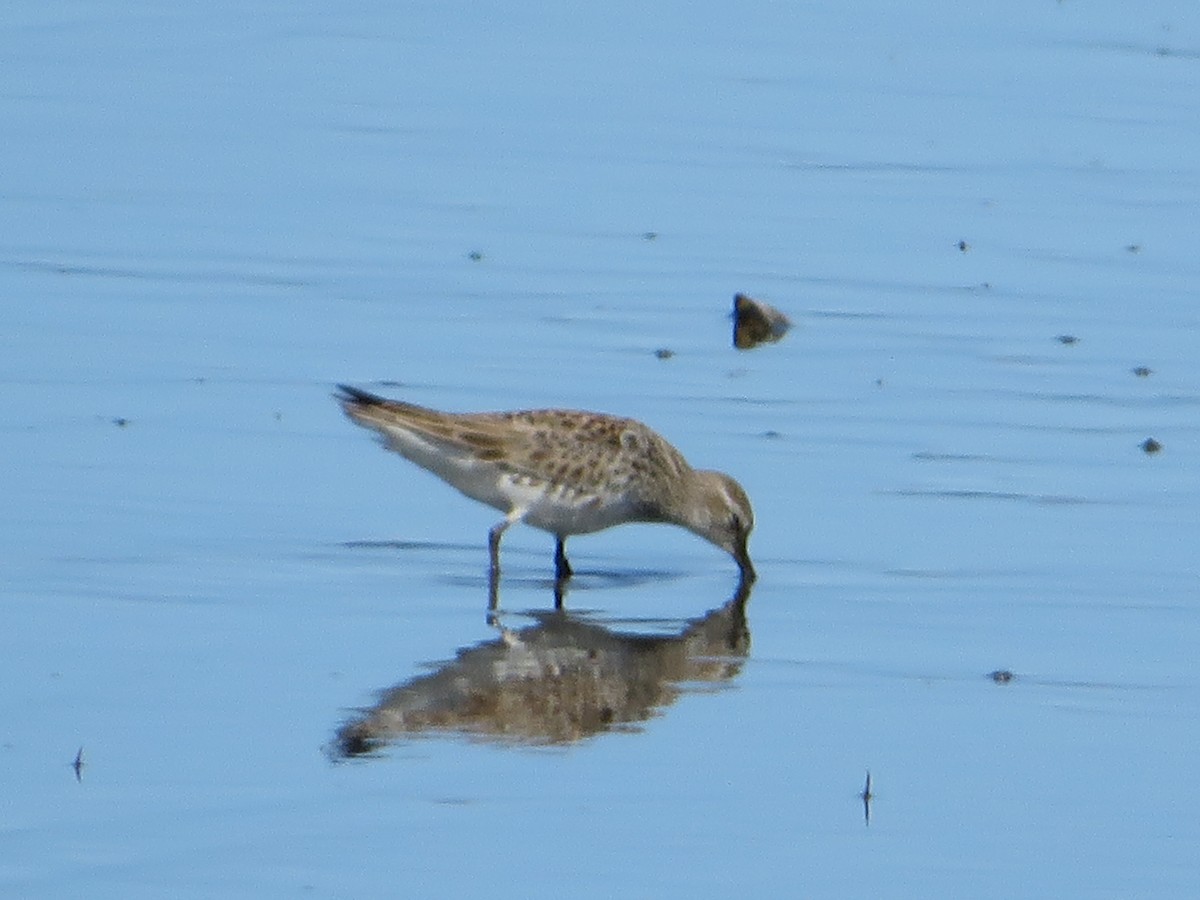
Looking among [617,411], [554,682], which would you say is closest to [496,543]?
[554,682]

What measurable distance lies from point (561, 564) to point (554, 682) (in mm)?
1881

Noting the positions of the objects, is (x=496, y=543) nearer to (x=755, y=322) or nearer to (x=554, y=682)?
(x=554, y=682)

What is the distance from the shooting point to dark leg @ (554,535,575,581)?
36.3ft

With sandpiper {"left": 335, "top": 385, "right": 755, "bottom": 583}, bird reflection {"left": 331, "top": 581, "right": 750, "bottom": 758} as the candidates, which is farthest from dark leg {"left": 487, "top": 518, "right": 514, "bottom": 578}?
bird reflection {"left": 331, "top": 581, "right": 750, "bottom": 758}

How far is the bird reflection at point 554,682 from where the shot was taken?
28.6 ft

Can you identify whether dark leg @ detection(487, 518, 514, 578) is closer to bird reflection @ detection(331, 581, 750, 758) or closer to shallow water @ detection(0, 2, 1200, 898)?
shallow water @ detection(0, 2, 1200, 898)

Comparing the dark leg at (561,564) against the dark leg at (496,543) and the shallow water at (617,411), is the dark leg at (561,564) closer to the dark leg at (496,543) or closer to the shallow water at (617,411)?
the shallow water at (617,411)

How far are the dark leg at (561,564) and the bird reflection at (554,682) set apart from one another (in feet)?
2.00

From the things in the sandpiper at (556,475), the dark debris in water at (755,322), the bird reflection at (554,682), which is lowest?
the bird reflection at (554,682)

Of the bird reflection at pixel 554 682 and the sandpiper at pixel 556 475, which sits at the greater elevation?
the sandpiper at pixel 556 475

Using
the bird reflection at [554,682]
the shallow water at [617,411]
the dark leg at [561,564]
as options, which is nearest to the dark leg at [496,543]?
the shallow water at [617,411]

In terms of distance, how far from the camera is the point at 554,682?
9352 millimetres

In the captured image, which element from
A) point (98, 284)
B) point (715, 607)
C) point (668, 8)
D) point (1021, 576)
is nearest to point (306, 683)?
point (715, 607)

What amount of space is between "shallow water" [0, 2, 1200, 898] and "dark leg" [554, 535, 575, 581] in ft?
0.28
